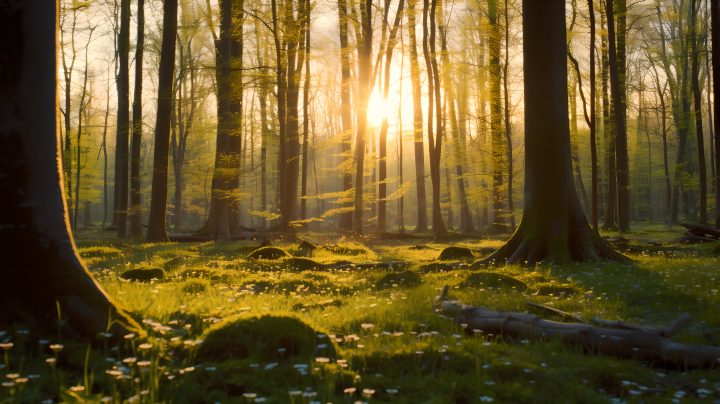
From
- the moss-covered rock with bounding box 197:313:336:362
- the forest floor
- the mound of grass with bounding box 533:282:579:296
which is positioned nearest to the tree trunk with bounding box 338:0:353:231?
the mound of grass with bounding box 533:282:579:296

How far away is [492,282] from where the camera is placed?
20.4 feet

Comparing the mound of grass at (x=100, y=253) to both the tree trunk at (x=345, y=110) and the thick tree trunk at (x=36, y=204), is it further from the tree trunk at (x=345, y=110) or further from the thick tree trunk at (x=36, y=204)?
the tree trunk at (x=345, y=110)

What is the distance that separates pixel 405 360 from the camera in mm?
2959

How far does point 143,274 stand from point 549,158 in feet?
28.6

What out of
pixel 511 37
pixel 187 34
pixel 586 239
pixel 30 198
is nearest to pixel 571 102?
pixel 511 37

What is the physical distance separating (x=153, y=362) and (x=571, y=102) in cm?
3047

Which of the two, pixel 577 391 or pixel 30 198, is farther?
pixel 30 198

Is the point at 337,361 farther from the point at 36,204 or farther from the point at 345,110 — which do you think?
the point at 345,110

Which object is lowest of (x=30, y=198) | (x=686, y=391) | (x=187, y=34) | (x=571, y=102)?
(x=686, y=391)

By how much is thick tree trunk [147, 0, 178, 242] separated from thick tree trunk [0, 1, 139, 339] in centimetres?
1230

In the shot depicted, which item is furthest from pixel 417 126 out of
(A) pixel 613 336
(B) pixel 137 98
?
(A) pixel 613 336

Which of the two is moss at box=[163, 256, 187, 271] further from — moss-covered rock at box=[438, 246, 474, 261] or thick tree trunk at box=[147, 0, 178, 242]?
thick tree trunk at box=[147, 0, 178, 242]

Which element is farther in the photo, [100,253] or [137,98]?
[137,98]

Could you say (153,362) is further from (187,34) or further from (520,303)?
(187,34)
